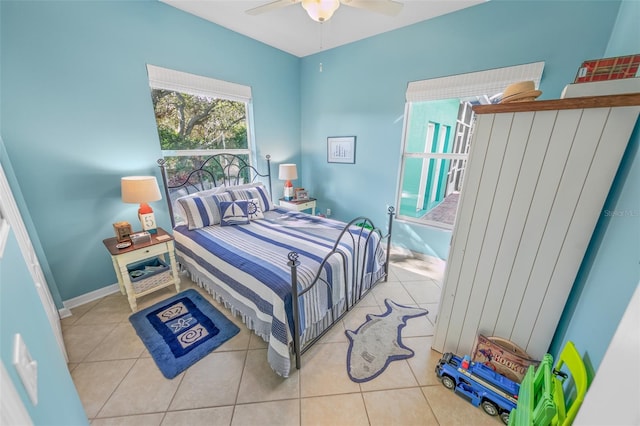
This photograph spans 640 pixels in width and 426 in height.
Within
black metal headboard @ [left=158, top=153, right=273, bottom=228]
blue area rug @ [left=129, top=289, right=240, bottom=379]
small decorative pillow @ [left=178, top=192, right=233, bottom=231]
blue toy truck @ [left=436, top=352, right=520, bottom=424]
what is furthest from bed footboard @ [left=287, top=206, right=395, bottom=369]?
black metal headboard @ [left=158, top=153, right=273, bottom=228]

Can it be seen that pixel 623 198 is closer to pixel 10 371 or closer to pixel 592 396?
pixel 592 396

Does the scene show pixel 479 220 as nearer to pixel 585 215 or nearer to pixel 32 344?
pixel 585 215

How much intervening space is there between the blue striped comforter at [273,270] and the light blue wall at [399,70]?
1.13 metres

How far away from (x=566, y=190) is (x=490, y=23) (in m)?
2.14

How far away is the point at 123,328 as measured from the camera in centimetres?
199

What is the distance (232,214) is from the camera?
105 inches

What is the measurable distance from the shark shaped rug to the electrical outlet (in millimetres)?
1550

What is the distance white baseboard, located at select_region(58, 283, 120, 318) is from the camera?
2.14m

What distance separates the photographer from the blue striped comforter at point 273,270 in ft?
5.05

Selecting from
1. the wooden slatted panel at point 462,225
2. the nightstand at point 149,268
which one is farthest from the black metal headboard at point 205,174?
the wooden slatted panel at point 462,225

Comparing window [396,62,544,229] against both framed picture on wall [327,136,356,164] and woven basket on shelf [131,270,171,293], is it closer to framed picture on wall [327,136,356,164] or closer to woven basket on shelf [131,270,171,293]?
framed picture on wall [327,136,356,164]

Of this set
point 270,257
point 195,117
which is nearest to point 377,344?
point 270,257

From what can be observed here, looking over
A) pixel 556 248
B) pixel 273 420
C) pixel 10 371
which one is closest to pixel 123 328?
pixel 273 420

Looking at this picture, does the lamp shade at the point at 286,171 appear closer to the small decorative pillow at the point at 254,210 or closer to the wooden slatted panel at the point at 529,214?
the small decorative pillow at the point at 254,210
